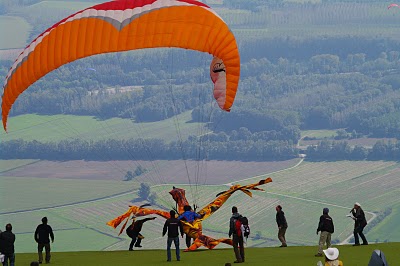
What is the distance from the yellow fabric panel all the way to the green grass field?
6.01 m

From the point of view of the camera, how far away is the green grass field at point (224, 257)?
139 feet

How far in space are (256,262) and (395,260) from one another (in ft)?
15.6

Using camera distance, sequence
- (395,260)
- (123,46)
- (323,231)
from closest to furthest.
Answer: (395,260)
(323,231)
(123,46)

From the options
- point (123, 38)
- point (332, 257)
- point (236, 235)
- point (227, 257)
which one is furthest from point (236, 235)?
point (332, 257)

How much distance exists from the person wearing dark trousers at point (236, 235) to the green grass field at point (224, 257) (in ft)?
1.33

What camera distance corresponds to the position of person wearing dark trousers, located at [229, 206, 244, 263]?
41.8m

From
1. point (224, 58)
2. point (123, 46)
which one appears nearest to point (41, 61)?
point (123, 46)

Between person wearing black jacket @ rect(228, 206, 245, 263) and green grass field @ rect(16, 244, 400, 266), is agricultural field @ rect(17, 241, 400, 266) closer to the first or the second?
green grass field @ rect(16, 244, 400, 266)

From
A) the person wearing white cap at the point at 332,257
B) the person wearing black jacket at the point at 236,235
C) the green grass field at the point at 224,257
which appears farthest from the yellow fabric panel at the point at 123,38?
the person wearing white cap at the point at 332,257

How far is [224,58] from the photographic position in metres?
50.8

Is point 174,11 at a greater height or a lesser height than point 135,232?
greater

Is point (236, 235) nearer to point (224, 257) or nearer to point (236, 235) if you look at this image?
point (236, 235)

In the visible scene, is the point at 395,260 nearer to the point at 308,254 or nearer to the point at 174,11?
the point at 308,254

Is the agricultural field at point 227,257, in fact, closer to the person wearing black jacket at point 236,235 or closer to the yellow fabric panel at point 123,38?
the person wearing black jacket at point 236,235
